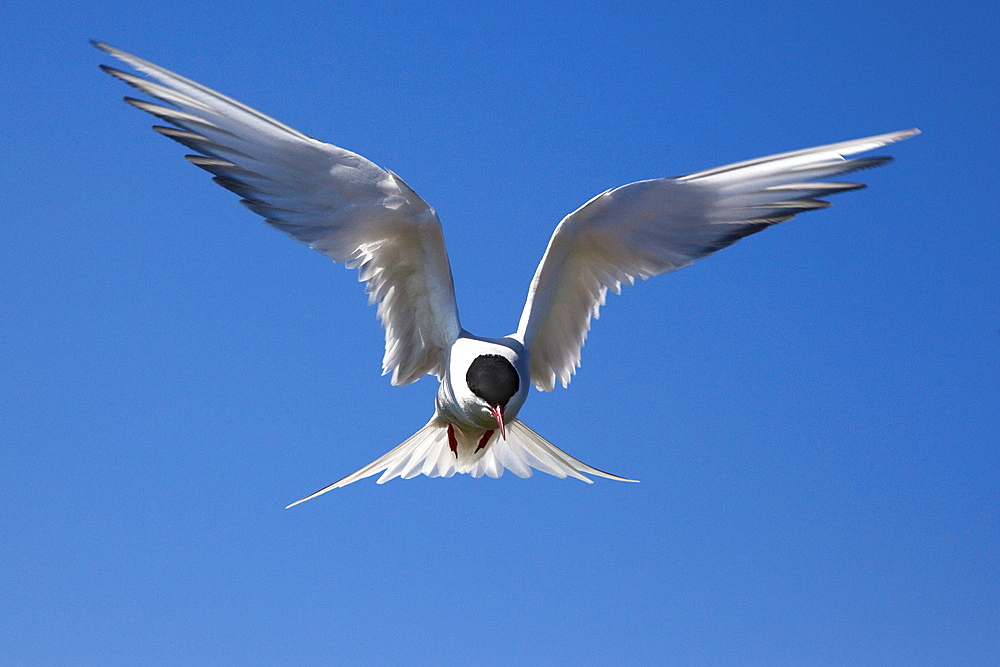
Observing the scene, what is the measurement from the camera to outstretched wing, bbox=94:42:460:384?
15.6 ft

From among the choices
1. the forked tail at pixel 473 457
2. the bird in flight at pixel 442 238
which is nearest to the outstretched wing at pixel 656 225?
the bird in flight at pixel 442 238

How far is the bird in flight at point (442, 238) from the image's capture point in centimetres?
493

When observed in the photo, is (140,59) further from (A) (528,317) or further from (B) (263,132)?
(A) (528,317)

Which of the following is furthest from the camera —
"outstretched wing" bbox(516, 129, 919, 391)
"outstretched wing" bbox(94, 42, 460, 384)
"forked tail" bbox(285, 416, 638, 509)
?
"forked tail" bbox(285, 416, 638, 509)

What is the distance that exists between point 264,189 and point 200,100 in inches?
23.5

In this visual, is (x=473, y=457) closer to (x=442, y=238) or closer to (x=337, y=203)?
(x=442, y=238)

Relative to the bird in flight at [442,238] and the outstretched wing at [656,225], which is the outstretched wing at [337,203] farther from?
the outstretched wing at [656,225]

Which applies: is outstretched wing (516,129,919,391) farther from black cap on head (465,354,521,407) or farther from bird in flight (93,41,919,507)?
black cap on head (465,354,521,407)

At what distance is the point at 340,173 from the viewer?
5121 mm

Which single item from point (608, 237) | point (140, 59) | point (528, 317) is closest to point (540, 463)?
point (528, 317)

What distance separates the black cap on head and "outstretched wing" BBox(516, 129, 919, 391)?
75cm

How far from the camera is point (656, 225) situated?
591 cm

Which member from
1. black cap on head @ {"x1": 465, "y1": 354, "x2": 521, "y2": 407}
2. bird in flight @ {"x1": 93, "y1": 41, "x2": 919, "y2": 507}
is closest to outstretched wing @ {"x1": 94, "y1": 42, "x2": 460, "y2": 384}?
bird in flight @ {"x1": 93, "y1": 41, "x2": 919, "y2": 507}

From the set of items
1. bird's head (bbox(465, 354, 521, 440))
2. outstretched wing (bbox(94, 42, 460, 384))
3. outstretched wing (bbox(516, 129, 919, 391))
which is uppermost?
outstretched wing (bbox(516, 129, 919, 391))
